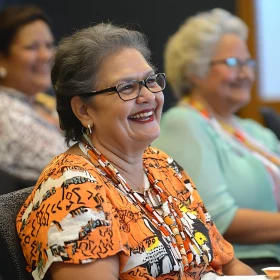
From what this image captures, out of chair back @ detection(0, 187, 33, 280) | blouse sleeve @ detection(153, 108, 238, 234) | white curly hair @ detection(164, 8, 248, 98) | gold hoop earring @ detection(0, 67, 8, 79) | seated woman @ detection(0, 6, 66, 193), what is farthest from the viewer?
gold hoop earring @ detection(0, 67, 8, 79)

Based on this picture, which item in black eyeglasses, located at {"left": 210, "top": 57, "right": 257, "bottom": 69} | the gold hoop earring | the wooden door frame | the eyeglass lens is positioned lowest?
the wooden door frame

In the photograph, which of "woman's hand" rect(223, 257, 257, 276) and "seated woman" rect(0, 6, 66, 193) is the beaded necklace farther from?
"seated woman" rect(0, 6, 66, 193)

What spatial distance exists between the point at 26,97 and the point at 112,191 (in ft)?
6.47

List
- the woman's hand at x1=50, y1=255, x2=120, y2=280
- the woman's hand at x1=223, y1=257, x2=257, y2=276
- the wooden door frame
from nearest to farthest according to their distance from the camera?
the woman's hand at x1=50, y1=255, x2=120, y2=280, the woman's hand at x1=223, y1=257, x2=257, y2=276, the wooden door frame

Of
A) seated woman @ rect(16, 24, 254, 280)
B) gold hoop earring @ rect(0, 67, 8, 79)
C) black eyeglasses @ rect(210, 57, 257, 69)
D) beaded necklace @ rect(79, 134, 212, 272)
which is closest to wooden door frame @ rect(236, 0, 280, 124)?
black eyeglasses @ rect(210, 57, 257, 69)

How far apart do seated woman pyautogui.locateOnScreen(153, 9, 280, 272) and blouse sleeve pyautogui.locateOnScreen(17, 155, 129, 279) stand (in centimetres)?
98

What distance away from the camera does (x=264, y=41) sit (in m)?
6.05

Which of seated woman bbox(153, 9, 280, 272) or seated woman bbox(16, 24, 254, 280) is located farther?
seated woman bbox(153, 9, 280, 272)

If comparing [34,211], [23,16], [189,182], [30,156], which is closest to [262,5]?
[23,16]

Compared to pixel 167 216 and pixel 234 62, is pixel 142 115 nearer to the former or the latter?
pixel 167 216

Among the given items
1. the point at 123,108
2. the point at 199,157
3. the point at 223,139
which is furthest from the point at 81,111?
the point at 223,139

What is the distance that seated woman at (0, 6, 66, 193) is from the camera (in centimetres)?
329

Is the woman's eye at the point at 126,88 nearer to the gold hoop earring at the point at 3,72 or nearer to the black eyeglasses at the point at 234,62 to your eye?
the black eyeglasses at the point at 234,62

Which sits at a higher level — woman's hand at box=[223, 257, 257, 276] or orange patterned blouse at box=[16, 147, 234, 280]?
orange patterned blouse at box=[16, 147, 234, 280]
